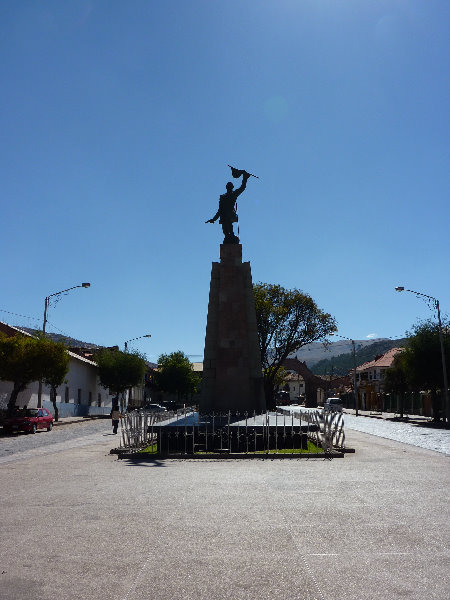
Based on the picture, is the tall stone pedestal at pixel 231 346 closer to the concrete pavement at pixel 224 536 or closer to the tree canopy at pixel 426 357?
the concrete pavement at pixel 224 536

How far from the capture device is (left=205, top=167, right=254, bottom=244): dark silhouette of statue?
21.8 m

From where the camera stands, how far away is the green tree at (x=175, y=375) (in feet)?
267

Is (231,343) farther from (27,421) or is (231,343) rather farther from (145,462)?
(27,421)

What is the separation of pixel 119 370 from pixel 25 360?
26304 millimetres

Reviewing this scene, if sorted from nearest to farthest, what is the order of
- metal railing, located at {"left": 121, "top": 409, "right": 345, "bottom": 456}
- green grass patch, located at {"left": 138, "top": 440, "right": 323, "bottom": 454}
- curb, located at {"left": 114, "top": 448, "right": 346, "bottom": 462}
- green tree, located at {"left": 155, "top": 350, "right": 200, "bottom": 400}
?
curb, located at {"left": 114, "top": 448, "right": 346, "bottom": 462} → green grass patch, located at {"left": 138, "top": 440, "right": 323, "bottom": 454} → metal railing, located at {"left": 121, "top": 409, "right": 345, "bottom": 456} → green tree, located at {"left": 155, "top": 350, "right": 200, "bottom": 400}

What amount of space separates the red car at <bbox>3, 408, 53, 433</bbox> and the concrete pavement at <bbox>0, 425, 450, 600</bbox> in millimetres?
16827

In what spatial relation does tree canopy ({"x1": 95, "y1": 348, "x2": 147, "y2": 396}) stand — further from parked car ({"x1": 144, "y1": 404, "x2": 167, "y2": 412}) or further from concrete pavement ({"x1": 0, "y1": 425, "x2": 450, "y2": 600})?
concrete pavement ({"x1": 0, "y1": 425, "x2": 450, "y2": 600})

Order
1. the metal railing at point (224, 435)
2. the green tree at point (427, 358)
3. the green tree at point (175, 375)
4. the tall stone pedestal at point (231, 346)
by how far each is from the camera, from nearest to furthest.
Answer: the metal railing at point (224, 435), the tall stone pedestal at point (231, 346), the green tree at point (427, 358), the green tree at point (175, 375)

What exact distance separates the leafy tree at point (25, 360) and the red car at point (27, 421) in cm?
113

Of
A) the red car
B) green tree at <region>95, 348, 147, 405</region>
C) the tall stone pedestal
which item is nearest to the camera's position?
the tall stone pedestal

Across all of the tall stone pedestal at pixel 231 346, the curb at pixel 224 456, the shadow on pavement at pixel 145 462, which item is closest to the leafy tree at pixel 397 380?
the tall stone pedestal at pixel 231 346

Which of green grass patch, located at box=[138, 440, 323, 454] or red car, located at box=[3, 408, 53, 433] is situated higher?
red car, located at box=[3, 408, 53, 433]

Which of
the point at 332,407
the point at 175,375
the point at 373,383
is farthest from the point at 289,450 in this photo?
the point at 175,375

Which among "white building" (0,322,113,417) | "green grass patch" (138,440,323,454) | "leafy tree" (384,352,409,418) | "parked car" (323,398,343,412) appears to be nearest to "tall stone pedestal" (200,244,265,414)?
"parked car" (323,398,343,412)
